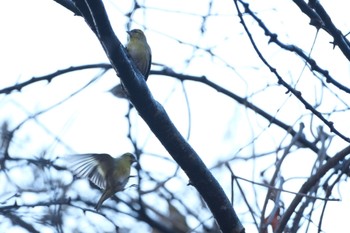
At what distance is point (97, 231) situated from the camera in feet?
A: 13.0

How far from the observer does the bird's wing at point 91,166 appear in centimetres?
381

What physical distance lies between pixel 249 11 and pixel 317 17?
27 centimetres

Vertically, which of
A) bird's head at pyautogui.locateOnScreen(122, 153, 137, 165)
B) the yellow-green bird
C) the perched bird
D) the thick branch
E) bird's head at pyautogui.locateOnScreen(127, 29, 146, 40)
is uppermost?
bird's head at pyautogui.locateOnScreen(127, 29, 146, 40)

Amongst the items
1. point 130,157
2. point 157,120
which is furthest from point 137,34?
point 157,120

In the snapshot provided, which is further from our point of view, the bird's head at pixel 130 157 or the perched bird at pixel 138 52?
the bird's head at pixel 130 157

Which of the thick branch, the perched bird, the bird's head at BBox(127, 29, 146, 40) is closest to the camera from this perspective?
the thick branch

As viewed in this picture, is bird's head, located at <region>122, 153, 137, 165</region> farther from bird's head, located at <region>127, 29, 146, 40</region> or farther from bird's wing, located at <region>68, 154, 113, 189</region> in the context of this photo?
bird's head, located at <region>127, 29, 146, 40</region>

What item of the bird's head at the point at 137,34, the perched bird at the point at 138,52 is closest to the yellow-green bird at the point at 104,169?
the perched bird at the point at 138,52

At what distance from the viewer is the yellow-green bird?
380 centimetres

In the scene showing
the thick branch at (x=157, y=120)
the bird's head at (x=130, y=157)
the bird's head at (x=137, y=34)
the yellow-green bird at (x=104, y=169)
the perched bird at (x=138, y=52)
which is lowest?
the thick branch at (x=157, y=120)

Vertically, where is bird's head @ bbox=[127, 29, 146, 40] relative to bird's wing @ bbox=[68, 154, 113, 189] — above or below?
above

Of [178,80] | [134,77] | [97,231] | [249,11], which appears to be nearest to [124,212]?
[97,231]

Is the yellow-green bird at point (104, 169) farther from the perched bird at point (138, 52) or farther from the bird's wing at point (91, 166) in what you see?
the perched bird at point (138, 52)

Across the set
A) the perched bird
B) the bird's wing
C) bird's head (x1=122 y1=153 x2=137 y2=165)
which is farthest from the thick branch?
bird's head (x1=122 y1=153 x2=137 y2=165)
